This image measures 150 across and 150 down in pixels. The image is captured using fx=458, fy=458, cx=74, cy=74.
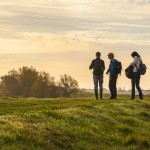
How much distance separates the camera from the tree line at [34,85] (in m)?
113

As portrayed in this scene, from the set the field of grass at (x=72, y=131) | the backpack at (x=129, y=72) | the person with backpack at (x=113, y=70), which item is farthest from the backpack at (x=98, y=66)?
the field of grass at (x=72, y=131)

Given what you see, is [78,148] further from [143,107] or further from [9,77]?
[9,77]

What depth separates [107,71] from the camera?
3253 centimetres

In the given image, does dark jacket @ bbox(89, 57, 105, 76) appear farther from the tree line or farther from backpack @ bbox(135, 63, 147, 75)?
the tree line

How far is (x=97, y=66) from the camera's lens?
3228cm

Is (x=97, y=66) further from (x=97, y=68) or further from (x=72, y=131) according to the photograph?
(x=72, y=131)

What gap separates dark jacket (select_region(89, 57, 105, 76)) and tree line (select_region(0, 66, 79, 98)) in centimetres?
7535

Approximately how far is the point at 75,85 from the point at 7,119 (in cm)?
9989

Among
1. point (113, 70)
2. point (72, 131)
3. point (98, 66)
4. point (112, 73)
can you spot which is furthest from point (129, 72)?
point (72, 131)

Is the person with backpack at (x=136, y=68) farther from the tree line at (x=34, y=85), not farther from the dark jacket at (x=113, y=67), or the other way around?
the tree line at (x=34, y=85)

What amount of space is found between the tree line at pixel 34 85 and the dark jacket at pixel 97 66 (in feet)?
247

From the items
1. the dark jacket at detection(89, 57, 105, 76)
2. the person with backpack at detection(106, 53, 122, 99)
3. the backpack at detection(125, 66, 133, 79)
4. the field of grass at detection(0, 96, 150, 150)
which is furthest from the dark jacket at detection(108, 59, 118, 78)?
the field of grass at detection(0, 96, 150, 150)

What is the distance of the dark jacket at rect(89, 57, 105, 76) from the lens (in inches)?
1273

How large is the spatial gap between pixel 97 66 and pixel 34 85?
83.2 m
